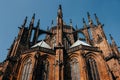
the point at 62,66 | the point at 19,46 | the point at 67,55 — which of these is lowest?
the point at 62,66

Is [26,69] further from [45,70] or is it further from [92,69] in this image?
Result: [92,69]

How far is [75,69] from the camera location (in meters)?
17.8

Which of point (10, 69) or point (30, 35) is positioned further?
point (30, 35)

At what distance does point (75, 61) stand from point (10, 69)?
784 cm

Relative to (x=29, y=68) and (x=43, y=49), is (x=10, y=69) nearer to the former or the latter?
(x=29, y=68)

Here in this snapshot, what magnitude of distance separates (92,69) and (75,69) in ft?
6.48

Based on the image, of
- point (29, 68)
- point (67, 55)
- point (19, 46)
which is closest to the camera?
point (29, 68)

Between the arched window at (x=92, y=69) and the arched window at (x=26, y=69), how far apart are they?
684cm

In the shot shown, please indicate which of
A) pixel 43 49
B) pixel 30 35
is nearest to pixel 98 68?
pixel 43 49

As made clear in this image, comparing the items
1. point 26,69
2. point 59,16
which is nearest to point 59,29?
point 59,16

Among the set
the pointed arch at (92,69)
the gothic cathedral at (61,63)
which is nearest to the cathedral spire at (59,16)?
the gothic cathedral at (61,63)

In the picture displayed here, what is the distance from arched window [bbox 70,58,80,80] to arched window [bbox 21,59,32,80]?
4.90 metres

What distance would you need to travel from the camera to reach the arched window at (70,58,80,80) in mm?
17062

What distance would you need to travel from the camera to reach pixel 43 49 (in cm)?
1988
